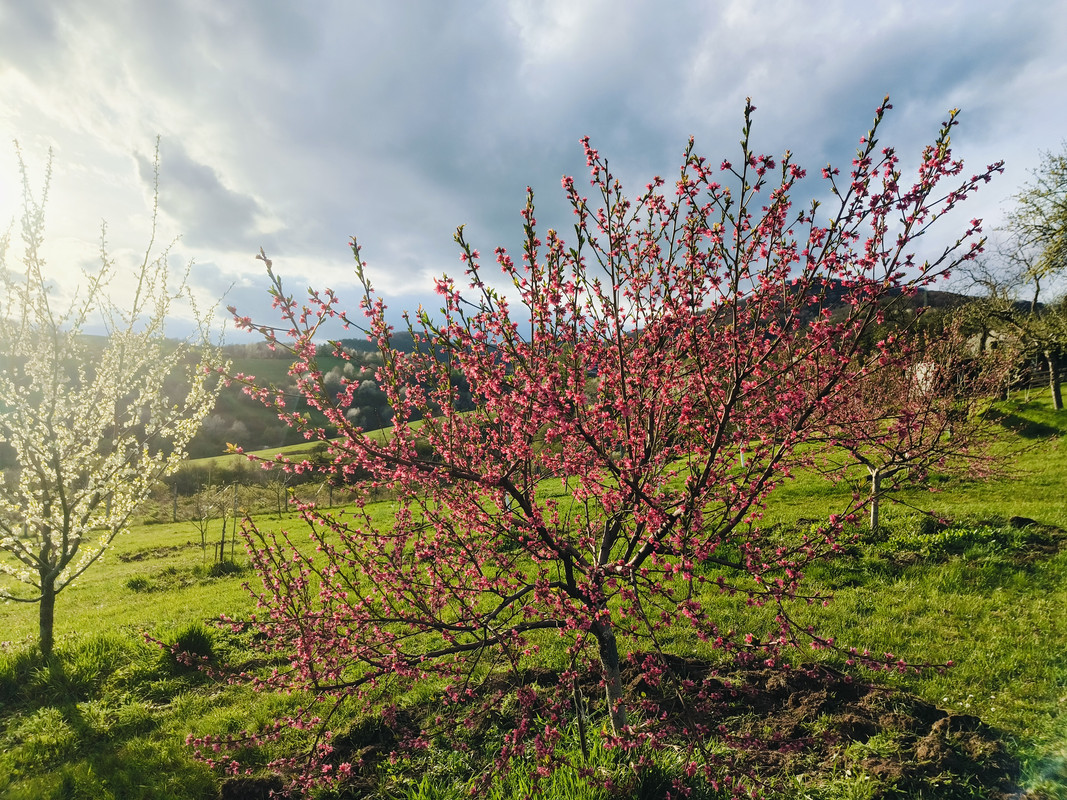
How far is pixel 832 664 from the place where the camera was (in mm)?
6203

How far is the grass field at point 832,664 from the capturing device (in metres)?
4.47

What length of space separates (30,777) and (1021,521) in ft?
54.1

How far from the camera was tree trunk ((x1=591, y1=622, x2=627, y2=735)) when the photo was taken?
4410 millimetres

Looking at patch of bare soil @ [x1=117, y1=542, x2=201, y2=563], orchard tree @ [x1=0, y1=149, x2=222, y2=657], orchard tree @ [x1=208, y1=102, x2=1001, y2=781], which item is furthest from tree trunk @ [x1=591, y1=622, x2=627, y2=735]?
patch of bare soil @ [x1=117, y1=542, x2=201, y2=563]

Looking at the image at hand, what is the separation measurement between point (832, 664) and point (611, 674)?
142 inches

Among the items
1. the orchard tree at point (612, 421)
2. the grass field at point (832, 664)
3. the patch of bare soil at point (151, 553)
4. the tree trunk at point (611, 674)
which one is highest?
the orchard tree at point (612, 421)

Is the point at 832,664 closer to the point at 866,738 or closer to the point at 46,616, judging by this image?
the point at 866,738

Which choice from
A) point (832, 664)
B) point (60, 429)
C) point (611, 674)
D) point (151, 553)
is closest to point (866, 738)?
point (832, 664)

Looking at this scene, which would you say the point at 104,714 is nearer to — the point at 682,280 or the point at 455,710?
the point at 455,710

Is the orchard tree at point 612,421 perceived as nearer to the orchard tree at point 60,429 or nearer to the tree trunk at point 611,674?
the tree trunk at point 611,674

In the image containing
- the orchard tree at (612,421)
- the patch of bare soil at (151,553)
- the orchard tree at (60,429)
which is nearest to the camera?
the orchard tree at (612,421)

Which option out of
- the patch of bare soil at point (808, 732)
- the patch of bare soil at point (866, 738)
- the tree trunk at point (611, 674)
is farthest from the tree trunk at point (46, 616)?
the patch of bare soil at point (866, 738)

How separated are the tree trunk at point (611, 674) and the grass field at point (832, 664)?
35 cm

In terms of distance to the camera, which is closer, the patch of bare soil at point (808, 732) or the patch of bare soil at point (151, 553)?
the patch of bare soil at point (808, 732)
